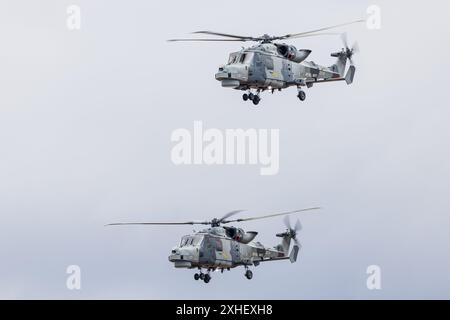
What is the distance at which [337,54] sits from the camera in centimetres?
12344

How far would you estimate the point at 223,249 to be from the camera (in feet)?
392

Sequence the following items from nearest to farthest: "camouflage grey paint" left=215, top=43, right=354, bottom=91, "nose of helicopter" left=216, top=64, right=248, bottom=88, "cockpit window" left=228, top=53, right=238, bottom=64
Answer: "nose of helicopter" left=216, top=64, right=248, bottom=88, "camouflage grey paint" left=215, top=43, right=354, bottom=91, "cockpit window" left=228, top=53, right=238, bottom=64

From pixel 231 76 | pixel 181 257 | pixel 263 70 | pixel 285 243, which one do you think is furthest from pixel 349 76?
pixel 181 257

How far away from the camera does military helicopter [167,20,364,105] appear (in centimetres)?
11412

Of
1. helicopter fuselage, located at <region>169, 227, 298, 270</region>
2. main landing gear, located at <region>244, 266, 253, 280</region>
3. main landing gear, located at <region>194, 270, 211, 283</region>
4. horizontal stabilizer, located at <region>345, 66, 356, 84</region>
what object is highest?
horizontal stabilizer, located at <region>345, 66, 356, 84</region>

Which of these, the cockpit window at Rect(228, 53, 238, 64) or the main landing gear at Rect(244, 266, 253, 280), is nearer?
the cockpit window at Rect(228, 53, 238, 64)

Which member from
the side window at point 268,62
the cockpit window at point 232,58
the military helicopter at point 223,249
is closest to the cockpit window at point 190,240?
the military helicopter at point 223,249

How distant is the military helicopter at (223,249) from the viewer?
117 m

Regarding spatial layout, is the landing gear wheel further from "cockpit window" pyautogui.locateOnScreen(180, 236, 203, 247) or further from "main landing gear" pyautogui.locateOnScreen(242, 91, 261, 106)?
"cockpit window" pyautogui.locateOnScreen(180, 236, 203, 247)

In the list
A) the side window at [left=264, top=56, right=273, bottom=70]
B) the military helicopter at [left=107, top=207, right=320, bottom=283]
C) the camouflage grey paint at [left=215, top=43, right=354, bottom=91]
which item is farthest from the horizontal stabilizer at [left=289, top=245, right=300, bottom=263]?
the side window at [left=264, top=56, right=273, bottom=70]

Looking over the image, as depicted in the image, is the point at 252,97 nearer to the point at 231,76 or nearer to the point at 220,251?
the point at 231,76

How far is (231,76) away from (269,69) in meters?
3.16
